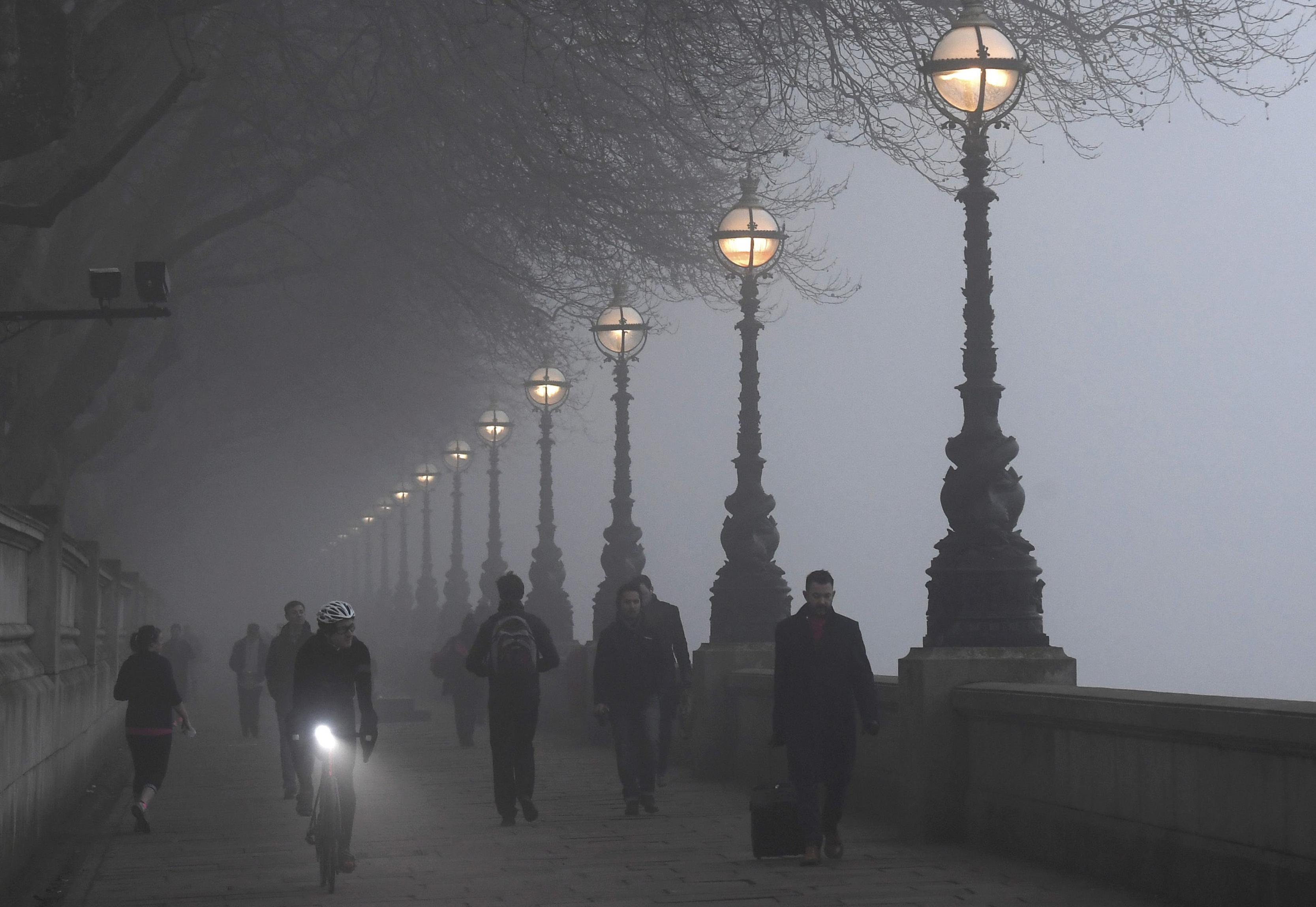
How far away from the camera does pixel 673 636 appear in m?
15.6

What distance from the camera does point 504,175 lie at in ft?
70.1

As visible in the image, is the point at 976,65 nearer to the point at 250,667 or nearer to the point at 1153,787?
the point at 1153,787

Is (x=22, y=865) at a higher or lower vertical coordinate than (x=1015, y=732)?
lower

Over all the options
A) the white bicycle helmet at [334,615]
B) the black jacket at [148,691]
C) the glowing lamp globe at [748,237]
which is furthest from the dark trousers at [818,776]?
the glowing lamp globe at [748,237]

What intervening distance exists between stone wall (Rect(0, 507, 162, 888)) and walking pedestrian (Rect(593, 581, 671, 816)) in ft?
13.3

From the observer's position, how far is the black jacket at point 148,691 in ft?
50.0

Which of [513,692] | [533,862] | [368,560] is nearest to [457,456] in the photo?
[513,692]

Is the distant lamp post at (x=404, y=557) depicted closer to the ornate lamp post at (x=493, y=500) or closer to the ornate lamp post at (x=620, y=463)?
the ornate lamp post at (x=493, y=500)

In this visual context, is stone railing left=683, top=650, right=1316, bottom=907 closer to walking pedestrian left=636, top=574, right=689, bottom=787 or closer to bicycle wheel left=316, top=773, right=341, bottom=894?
walking pedestrian left=636, top=574, right=689, bottom=787

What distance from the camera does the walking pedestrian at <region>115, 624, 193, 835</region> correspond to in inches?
593

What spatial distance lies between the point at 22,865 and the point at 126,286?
17272mm

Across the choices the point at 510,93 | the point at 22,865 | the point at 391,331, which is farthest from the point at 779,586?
the point at 391,331

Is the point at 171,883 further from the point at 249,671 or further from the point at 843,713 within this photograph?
the point at 249,671

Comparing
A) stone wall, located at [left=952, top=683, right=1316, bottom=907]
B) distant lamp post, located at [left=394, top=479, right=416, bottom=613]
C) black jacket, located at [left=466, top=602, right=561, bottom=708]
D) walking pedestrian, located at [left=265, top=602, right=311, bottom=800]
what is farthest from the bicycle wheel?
distant lamp post, located at [left=394, top=479, right=416, bottom=613]
